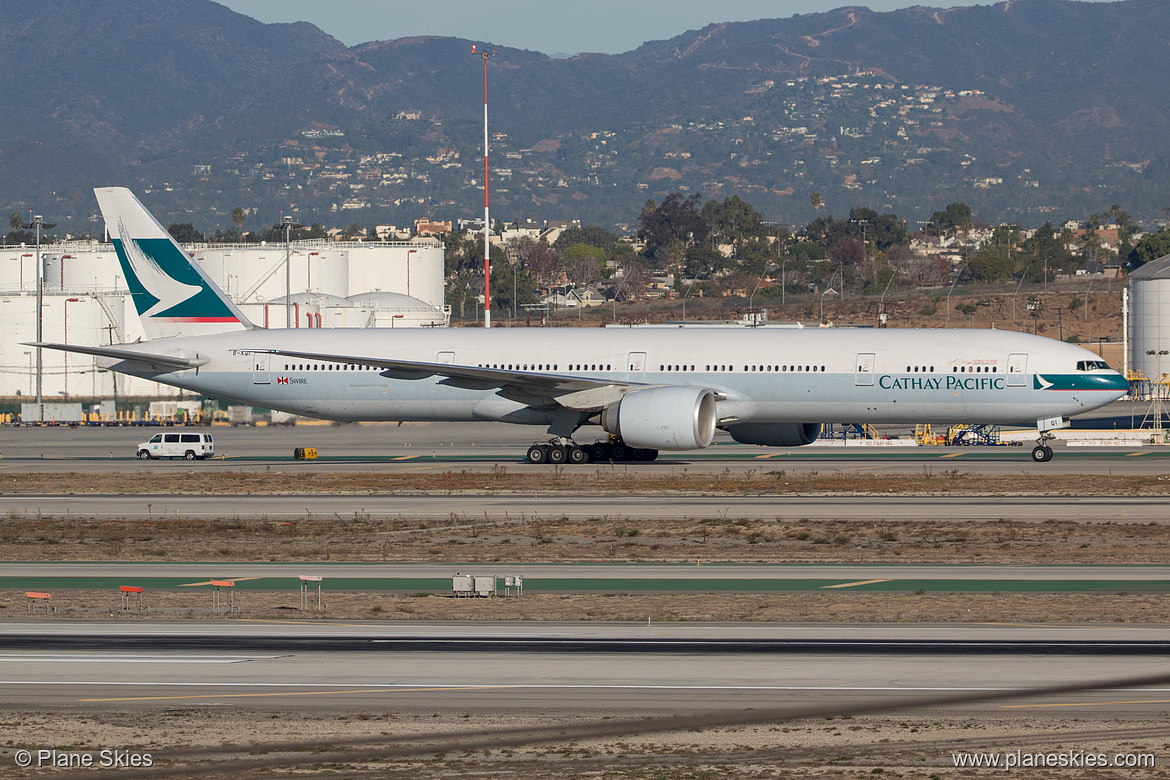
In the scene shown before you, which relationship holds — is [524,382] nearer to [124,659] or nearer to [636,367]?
[636,367]

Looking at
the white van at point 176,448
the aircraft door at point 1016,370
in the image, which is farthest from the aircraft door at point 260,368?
the aircraft door at point 1016,370

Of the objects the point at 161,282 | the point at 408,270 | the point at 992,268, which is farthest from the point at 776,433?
the point at 992,268

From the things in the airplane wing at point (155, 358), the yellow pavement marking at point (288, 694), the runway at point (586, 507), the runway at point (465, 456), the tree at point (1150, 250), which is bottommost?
the yellow pavement marking at point (288, 694)

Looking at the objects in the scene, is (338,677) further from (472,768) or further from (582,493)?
(582,493)

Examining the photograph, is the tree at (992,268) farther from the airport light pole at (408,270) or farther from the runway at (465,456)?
the runway at (465,456)

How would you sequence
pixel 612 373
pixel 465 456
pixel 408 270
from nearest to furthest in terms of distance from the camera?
pixel 612 373, pixel 465 456, pixel 408 270

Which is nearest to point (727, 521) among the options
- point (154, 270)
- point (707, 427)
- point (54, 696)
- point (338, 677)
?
point (707, 427)
